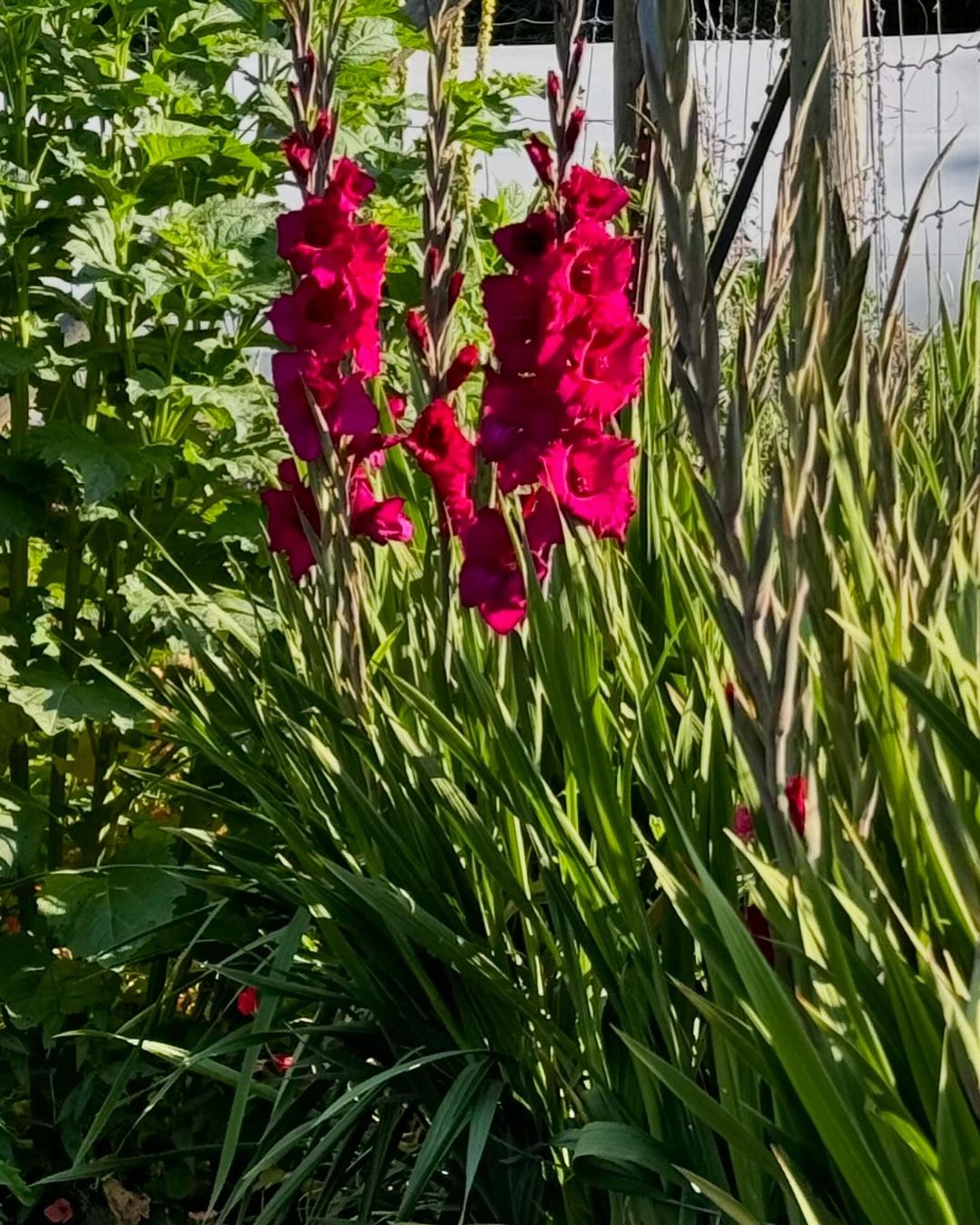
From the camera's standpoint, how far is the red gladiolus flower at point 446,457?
1441 mm

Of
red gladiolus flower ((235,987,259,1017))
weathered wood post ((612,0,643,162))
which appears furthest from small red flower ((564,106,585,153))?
weathered wood post ((612,0,643,162))

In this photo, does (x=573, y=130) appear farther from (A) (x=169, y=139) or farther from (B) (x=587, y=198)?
(A) (x=169, y=139)

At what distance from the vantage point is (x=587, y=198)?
137 centimetres

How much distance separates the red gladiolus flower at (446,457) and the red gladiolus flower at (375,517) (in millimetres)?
50

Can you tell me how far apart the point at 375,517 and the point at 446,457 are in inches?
3.8

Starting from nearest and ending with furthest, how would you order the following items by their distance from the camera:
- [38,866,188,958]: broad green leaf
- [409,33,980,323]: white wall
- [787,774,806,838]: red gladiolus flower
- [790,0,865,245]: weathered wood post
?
1. [787,774,806,838]: red gladiolus flower
2. [38,866,188,958]: broad green leaf
3. [790,0,865,245]: weathered wood post
4. [409,33,980,323]: white wall

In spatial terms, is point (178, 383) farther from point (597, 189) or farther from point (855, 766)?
point (855, 766)

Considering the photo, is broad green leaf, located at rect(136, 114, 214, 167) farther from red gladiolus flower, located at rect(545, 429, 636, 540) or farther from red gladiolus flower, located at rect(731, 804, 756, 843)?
red gladiolus flower, located at rect(731, 804, 756, 843)

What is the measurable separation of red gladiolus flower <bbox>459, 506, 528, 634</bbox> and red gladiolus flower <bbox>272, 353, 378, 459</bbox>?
0.17 metres

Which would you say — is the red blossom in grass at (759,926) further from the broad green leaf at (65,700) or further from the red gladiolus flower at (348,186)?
the broad green leaf at (65,700)

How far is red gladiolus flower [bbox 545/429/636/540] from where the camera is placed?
135 centimetres

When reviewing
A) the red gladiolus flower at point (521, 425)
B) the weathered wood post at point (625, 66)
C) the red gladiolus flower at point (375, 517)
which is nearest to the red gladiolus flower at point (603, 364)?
the red gladiolus flower at point (521, 425)

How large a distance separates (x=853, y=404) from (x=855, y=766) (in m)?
0.36

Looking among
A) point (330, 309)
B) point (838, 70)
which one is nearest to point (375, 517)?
point (330, 309)
